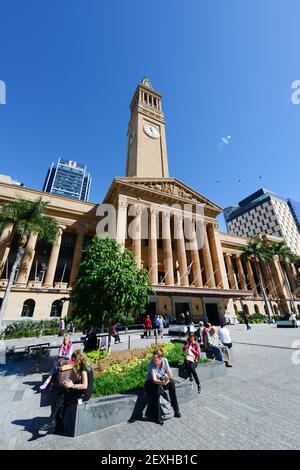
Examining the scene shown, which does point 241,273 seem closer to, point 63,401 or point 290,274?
point 290,274

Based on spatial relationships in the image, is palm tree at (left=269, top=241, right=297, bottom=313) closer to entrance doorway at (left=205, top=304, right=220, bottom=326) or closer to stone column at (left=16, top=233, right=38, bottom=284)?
entrance doorway at (left=205, top=304, right=220, bottom=326)

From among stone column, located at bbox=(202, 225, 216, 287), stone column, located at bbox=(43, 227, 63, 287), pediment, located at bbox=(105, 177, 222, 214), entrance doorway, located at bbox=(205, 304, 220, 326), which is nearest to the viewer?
stone column, located at bbox=(43, 227, 63, 287)

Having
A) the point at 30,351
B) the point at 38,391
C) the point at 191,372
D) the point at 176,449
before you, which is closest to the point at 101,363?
the point at 38,391

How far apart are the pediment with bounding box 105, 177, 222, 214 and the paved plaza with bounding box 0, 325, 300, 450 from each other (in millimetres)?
26709

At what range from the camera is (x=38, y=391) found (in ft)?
22.2

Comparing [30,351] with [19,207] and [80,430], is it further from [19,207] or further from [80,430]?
[19,207]

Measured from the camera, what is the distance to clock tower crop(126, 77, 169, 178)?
4347 cm

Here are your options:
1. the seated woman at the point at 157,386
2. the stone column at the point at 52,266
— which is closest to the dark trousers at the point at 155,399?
the seated woman at the point at 157,386

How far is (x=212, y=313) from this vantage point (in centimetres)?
3084

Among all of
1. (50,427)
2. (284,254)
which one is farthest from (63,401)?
(284,254)

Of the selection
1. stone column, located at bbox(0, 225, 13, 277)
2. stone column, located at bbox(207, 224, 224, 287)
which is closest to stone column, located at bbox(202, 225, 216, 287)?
stone column, located at bbox(207, 224, 224, 287)

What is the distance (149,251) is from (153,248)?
724mm

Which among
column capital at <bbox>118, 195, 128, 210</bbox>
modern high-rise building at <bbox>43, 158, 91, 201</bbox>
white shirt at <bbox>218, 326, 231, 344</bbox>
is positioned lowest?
white shirt at <bbox>218, 326, 231, 344</bbox>

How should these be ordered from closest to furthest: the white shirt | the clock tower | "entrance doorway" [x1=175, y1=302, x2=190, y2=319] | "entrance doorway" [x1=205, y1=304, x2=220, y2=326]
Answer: the white shirt
"entrance doorway" [x1=175, y1=302, x2=190, y2=319]
"entrance doorway" [x1=205, y1=304, x2=220, y2=326]
the clock tower
